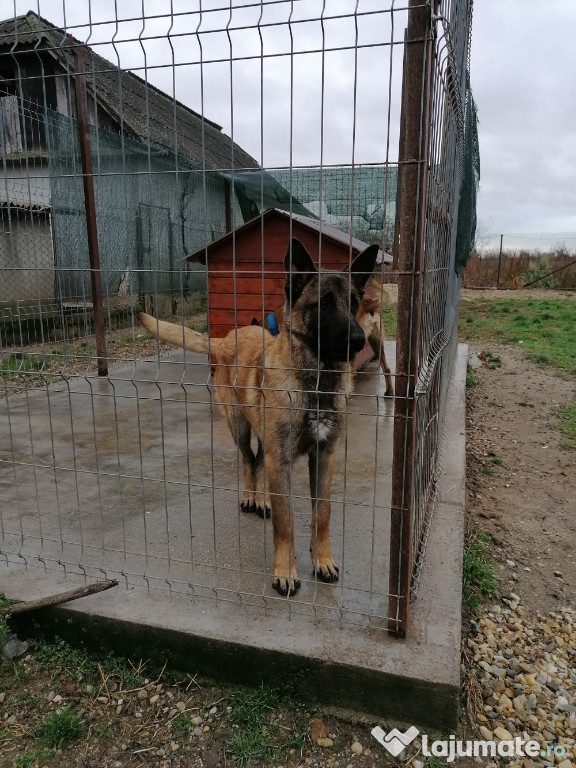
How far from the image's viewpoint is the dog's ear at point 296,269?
2203 mm

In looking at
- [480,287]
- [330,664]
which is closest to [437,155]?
[330,664]

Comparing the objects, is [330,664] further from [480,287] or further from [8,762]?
[480,287]

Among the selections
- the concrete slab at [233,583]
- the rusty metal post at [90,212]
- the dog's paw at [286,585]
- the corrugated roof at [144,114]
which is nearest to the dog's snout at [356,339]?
the concrete slab at [233,583]

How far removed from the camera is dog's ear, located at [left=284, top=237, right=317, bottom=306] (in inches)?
86.7

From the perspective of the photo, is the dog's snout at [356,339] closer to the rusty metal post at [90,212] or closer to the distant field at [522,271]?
the rusty metal post at [90,212]

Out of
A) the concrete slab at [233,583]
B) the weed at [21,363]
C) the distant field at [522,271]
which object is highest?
the distant field at [522,271]

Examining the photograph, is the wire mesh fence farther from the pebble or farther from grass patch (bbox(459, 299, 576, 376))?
grass patch (bbox(459, 299, 576, 376))

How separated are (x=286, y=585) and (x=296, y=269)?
143 cm

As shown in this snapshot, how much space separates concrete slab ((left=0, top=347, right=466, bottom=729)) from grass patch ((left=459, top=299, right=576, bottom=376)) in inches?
262

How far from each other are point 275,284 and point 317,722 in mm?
5056

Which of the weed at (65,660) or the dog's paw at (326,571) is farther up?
the dog's paw at (326,571)

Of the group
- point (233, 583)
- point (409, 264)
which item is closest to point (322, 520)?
point (233, 583)

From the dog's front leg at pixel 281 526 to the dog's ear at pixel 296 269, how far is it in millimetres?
746

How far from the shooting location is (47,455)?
4414 millimetres
